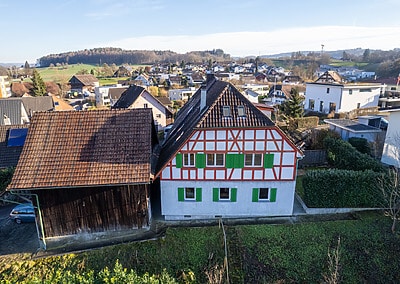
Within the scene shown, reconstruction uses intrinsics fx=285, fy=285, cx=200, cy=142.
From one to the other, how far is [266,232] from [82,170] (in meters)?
12.4

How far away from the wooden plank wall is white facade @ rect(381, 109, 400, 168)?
21759 mm

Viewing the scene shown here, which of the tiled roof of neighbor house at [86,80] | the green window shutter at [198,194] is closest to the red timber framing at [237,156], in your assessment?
the green window shutter at [198,194]

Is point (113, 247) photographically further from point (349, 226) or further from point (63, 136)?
point (349, 226)

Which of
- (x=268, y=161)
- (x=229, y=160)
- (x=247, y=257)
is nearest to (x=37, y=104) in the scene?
(x=229, y=160)

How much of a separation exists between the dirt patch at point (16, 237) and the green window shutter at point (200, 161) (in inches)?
455

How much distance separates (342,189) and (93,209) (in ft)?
56.1

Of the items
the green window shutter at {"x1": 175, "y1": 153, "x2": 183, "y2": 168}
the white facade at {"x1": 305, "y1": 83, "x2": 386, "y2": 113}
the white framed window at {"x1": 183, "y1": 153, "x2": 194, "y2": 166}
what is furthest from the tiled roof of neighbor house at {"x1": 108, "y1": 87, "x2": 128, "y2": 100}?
the white framed window at {"x1": 183, "y1": 153, "x2": 194, "y2": 166}

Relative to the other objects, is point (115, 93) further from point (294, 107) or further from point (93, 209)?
point (93, 209)


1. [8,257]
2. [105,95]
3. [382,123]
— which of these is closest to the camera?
[8,257]

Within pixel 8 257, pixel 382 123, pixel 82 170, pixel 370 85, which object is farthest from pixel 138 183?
pixel 370 85

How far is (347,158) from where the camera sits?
25.0 meters

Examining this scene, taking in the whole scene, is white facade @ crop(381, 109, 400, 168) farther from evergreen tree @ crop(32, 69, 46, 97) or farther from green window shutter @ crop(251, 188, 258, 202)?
evergreen tree @ crop(32, 69, 46, 97)

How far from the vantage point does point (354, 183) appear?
20.1 m

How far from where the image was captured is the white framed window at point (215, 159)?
19125mm
